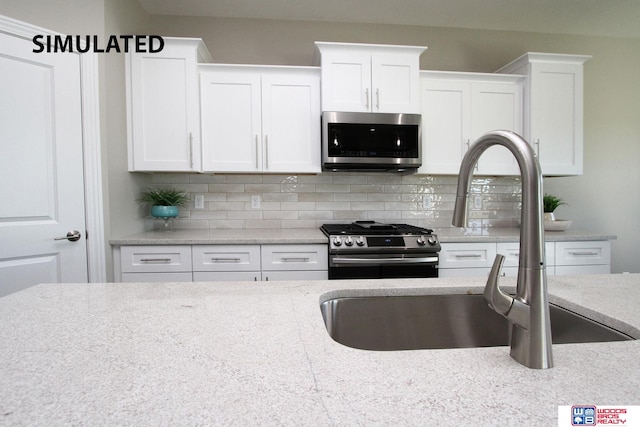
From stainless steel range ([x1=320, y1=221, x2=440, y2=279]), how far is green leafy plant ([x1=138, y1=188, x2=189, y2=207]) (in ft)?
4.34

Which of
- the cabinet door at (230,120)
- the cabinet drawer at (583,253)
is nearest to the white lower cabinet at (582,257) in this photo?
the cabinet drawer at (583,253)

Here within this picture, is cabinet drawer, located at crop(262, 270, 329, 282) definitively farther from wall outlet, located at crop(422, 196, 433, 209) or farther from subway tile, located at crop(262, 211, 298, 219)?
wall outlet, located at crop(422, 196, 433, 209)

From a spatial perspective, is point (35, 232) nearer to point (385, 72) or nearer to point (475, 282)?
point (475, 282)

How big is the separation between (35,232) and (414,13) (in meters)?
3.27

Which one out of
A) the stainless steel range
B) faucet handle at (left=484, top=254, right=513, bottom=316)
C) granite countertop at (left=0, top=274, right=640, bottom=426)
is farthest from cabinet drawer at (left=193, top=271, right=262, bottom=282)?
faucet handle at (left=484, top=254, right=513, bottom=316)

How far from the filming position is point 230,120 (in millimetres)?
2520

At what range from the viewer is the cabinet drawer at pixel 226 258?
225 centimetres

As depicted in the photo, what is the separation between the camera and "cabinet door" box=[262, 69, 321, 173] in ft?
8.33

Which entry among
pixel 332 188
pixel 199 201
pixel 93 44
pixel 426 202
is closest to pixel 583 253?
pixel 426 202

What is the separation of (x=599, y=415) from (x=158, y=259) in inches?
92.4

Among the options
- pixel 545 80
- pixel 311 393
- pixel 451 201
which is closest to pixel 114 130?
pixel 311 393

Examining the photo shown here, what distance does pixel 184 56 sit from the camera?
7.97 ft

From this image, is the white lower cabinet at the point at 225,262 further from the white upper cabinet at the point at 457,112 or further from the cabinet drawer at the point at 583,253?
the cabinet drawer at the point at 583,253

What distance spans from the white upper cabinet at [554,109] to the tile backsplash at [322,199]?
0.50m
